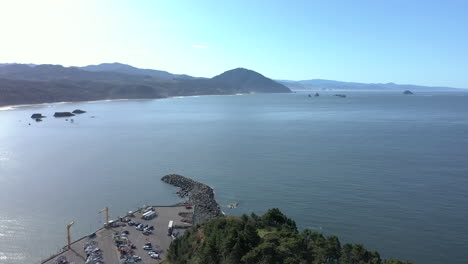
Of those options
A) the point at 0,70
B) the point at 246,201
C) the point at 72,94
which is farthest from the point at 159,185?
the point at 0,70

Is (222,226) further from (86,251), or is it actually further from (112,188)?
(112,188)

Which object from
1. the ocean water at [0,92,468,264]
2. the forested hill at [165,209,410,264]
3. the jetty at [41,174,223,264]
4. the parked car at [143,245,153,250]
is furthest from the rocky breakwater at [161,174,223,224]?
the forested hill at [165,209,410,264]

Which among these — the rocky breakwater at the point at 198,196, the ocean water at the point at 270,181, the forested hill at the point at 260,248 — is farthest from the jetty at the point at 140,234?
the forested hill at the point at 260,248

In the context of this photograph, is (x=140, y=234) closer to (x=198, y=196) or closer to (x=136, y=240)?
(x=136, y=240)

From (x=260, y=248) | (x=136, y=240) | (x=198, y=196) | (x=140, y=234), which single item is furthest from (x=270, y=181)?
(x=260, y=248)

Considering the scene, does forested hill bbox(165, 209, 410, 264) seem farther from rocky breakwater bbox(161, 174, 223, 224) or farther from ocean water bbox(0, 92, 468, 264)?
ocean water bbox(0, 92, 468, 264)

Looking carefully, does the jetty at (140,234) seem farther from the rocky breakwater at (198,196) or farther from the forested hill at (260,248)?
the forested hill at (260,248)
